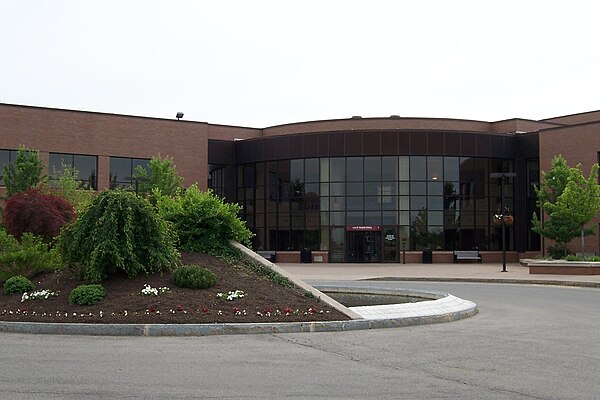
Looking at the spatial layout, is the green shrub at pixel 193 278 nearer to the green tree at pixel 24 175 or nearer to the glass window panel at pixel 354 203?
the green tree at pixel 24 175

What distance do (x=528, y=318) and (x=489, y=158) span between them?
3532cm

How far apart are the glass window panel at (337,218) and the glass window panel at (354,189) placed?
150 centimetres

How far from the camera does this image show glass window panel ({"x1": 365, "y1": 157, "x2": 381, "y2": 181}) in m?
49.8

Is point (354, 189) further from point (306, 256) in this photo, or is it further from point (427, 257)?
point (427, 257)

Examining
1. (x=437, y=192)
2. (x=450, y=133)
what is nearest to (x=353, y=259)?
(x=437, y=192)

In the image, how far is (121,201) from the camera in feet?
52.7

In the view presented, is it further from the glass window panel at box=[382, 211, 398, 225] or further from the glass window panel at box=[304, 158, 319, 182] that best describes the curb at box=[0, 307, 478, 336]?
the glass window panel at box=[304, 158, 319, 182]

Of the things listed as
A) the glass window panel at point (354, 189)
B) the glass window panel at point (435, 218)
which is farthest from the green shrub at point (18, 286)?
the glass window panel at point (435, 218)

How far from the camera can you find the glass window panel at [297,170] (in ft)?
Answer: 167

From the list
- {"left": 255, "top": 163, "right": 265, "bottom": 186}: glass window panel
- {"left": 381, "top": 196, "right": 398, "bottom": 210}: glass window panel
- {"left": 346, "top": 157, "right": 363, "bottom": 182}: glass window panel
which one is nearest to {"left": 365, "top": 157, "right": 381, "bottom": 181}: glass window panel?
{"left": 346, "top": 157, "right": 363, "bottom": 182}: glass window panel

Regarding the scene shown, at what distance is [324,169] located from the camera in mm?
Answer: 50438

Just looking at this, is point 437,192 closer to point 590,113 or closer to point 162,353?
point 590,113

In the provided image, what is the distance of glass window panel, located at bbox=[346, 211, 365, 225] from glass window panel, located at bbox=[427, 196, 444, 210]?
455 cm

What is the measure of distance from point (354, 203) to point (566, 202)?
53.0 ft
